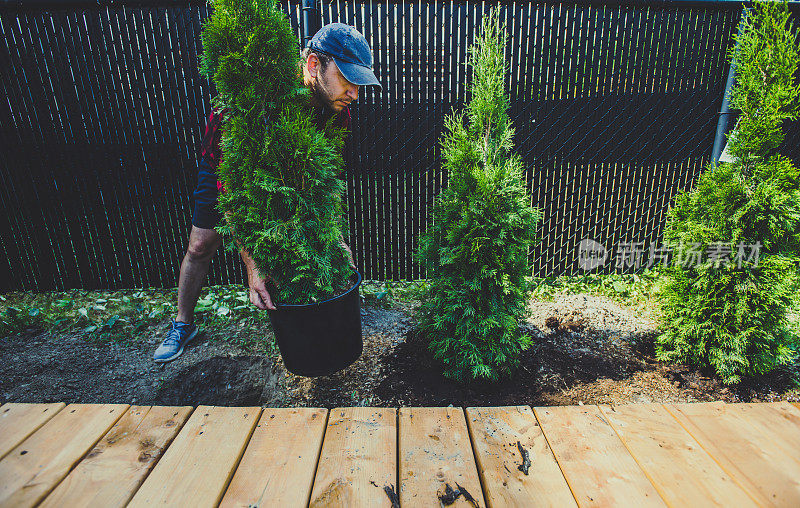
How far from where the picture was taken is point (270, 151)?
218cm

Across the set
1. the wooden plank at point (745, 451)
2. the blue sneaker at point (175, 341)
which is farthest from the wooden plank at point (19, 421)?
the wooden plank at point (745, 451)

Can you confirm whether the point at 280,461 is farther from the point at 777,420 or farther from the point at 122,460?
the point at 777,420

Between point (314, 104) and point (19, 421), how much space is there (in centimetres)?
223

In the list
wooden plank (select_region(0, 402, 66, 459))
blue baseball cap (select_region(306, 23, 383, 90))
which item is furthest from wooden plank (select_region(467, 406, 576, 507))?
blue baseball cap (select_region(306, 23, 383, 90))

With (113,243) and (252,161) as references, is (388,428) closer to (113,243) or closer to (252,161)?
(252,161)

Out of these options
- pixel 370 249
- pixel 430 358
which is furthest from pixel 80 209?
pixel 430 358

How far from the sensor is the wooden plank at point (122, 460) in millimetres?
1191

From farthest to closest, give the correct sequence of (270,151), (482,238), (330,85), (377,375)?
(377,375) < (330,85) < (482,238) < (270,151)

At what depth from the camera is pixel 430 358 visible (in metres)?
2.92

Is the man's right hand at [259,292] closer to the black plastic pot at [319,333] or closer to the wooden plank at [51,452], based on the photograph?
the black plastic pot at [319,333]

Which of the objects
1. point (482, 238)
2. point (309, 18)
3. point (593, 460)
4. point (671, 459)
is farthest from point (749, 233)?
point (309, 18)

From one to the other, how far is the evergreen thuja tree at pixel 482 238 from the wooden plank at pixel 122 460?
65.4 inches

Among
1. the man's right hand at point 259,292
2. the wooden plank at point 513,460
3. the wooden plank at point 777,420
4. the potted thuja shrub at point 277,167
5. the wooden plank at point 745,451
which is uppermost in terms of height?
the potted thuja shrub at point 277,167

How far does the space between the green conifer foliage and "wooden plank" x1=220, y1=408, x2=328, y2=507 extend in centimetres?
92
